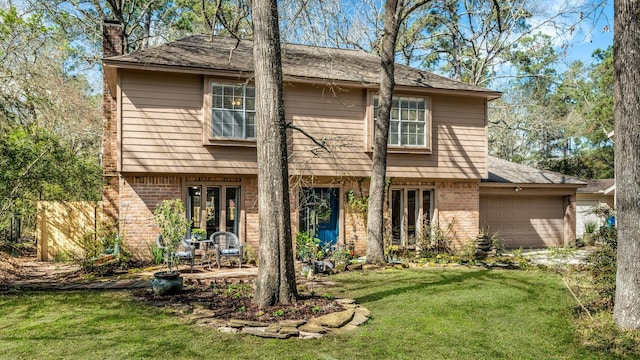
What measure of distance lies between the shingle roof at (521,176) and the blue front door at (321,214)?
5.80 meters

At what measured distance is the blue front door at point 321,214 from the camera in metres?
13.0

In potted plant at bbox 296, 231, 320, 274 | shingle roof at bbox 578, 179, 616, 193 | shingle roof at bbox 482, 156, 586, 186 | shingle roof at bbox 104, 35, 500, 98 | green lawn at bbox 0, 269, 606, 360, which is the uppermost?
shingle roof at bbox 104, 35, 500, 98

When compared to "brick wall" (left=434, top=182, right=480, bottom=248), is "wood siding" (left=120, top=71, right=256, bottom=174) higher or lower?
higher

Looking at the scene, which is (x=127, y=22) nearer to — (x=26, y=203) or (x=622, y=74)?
(x=26, y=203)

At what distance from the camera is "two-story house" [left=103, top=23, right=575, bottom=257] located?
11.3 metres

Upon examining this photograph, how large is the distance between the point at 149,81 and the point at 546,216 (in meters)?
14.3

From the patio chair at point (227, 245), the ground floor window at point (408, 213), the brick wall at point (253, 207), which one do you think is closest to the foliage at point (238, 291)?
the brick wall at point (253, 207)

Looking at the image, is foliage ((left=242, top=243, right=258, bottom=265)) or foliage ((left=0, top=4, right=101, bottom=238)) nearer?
foliage ((left=0, top=4, right=101, bottom=238))

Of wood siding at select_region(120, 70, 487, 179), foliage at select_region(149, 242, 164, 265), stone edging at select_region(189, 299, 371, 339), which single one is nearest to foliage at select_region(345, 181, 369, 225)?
wood siding at select_region(120, 70, 487, 179)

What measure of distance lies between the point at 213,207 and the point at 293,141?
9.33 feet

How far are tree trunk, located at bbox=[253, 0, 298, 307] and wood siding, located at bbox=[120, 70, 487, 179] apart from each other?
2879 mm

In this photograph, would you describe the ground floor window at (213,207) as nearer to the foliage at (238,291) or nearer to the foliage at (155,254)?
the foliage at (155,254)

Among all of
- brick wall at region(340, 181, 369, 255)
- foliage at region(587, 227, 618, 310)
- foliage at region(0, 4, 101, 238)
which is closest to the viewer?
foliage at region(587, 227, 618, 310)

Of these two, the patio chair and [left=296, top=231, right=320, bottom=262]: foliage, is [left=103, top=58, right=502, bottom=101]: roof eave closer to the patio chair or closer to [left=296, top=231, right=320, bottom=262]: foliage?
the patio chair
